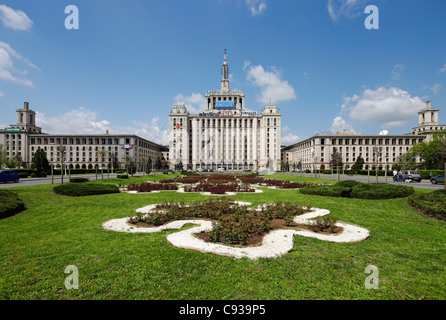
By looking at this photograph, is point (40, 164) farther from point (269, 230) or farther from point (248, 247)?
point (248, 247)

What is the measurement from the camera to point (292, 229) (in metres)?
8.30

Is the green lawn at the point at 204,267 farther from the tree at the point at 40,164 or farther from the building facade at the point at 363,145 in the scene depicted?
the building facade at the point at 363,145

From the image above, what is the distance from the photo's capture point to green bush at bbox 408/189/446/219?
9.67 meters

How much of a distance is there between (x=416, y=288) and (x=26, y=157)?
14823 cm

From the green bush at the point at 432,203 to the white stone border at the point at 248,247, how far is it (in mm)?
4679

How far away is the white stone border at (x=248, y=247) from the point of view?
586 centimetres

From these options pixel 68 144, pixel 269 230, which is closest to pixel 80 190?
pixel 269 230

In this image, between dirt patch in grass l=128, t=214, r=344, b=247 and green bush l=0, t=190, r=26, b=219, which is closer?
dirt patch in grass l=128, t=214, r=344, b=247

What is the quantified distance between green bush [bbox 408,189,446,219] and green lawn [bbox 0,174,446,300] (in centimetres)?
216

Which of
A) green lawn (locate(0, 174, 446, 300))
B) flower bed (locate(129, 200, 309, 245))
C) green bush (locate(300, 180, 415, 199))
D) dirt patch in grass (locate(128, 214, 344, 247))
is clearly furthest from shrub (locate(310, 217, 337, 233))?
green bush (locate(300, 180, 415, 199))

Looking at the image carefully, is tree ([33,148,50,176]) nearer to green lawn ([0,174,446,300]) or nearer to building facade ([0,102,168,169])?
green lawn ([0,174,446,300])
